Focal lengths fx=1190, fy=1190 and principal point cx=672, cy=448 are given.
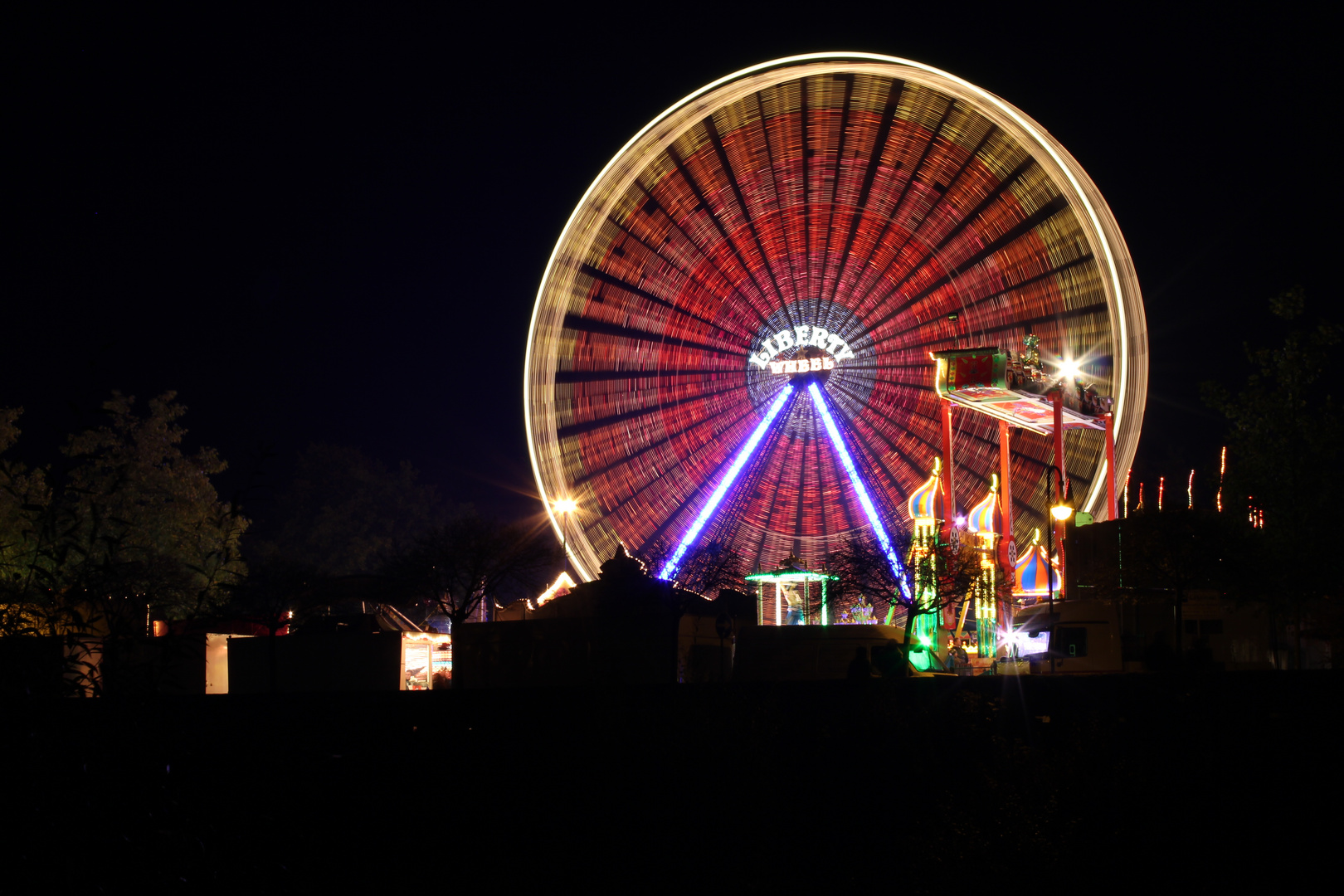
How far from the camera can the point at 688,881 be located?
12.0 metres

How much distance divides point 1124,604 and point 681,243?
1274 cm

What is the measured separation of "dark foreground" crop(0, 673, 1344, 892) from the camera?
1128cm

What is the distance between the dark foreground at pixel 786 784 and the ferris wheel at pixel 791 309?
13.5 meters

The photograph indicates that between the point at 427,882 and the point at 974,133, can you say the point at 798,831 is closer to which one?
the point at 427,882

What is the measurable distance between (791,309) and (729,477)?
162 inches

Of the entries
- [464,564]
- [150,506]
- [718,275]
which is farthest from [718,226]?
[150,506]

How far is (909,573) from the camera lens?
2420 centimetres

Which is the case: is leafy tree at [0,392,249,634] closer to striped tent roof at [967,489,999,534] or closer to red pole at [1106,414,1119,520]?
striped tent roof at [967,489,999,534]

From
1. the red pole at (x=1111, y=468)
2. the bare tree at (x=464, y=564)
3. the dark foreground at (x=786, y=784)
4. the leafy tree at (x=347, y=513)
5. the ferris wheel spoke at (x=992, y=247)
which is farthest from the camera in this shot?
the leafy tree at (x=347, y=513)

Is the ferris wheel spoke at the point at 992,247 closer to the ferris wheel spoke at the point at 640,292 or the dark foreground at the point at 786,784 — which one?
the ferris wheel spoke at the point at 640,292

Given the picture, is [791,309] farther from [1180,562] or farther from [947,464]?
[1180,562]

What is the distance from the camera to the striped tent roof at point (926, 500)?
26.5 meters

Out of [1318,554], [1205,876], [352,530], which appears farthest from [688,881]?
[352,530]

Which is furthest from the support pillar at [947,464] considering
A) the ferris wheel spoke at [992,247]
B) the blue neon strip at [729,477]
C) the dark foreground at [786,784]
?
the dark foreground at [786,784]
